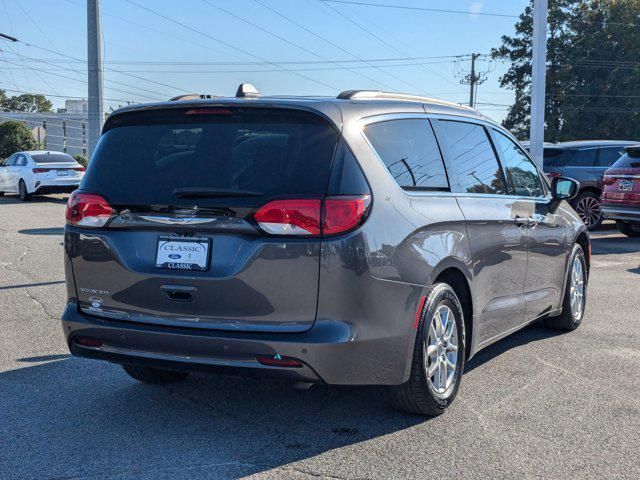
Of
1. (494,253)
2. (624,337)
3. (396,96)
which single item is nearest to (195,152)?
(396,96)

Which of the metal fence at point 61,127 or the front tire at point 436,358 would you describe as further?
the metal fence at point 61,127

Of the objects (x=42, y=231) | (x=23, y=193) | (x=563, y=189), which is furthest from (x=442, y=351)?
(x=23, y=193)

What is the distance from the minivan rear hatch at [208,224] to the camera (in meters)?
3.91

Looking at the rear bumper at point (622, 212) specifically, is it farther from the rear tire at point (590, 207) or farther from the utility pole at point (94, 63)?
the utility pole at point (94, 63)

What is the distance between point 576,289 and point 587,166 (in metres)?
9.82

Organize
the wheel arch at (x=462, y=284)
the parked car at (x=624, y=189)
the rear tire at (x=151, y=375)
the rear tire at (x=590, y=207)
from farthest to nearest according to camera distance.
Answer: the rear tire at (x=590, y=207)
the parked car at (x=624, y=189)
the rear tire at (x=151, y=375)
the wheel arch at (x=462, y=284)

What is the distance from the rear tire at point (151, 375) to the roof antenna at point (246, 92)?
1.77 metres

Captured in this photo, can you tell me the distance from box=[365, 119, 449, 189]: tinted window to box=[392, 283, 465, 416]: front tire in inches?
24.1

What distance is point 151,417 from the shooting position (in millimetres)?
4605

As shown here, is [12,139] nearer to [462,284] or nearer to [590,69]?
[590,69]

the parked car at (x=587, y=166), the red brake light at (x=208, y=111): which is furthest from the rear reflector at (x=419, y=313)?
the parked car at (x=587, y=166)

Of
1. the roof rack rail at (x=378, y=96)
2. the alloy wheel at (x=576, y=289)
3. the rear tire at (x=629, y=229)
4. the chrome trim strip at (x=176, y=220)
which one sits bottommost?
the rear tire at (x=629, y=229)

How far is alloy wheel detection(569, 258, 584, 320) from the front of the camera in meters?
6.77

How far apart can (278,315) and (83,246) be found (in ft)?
4.05
